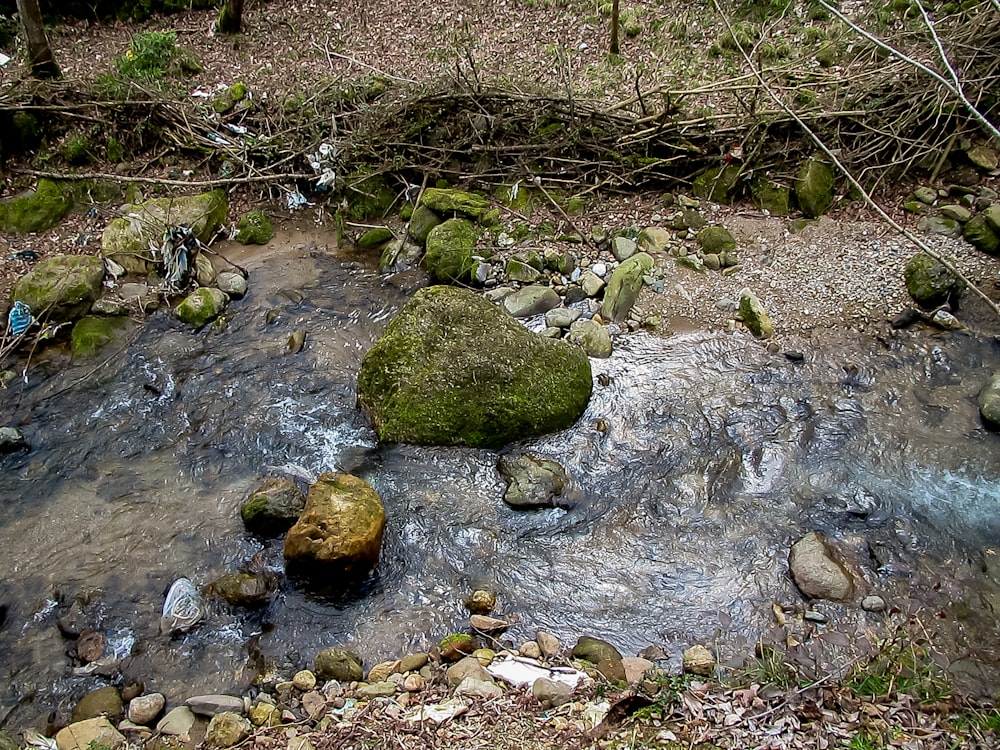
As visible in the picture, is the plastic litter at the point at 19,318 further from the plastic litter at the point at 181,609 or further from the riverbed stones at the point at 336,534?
the riverbed stones at the point at 336,534

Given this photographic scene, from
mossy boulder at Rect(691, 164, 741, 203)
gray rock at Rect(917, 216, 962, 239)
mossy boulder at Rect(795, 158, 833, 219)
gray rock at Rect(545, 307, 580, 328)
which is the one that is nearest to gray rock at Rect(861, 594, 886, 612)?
gray rock at Rect(545, 307, 580, 328)

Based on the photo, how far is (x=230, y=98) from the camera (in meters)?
8.78

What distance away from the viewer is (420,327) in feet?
18.1

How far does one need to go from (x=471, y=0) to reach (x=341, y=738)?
11051 mm

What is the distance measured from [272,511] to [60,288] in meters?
3.68

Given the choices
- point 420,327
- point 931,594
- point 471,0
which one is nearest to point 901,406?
point 931,594

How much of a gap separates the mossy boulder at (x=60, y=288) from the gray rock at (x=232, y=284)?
1154mm

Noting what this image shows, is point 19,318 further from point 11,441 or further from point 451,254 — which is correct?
point 451,254

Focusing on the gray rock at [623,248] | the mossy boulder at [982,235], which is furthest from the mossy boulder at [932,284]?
the gray rock at [623,248]

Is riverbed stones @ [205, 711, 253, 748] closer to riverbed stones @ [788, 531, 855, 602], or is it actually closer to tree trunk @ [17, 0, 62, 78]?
riverbed stones @ [788, 531, 855, 602]

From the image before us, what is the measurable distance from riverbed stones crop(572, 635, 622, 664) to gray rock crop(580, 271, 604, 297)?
11.7 ft

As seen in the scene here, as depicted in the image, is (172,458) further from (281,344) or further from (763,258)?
(763,258)

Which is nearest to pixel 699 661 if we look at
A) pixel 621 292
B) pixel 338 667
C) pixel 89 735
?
pixel 338 667

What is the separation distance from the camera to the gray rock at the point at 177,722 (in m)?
3.57
